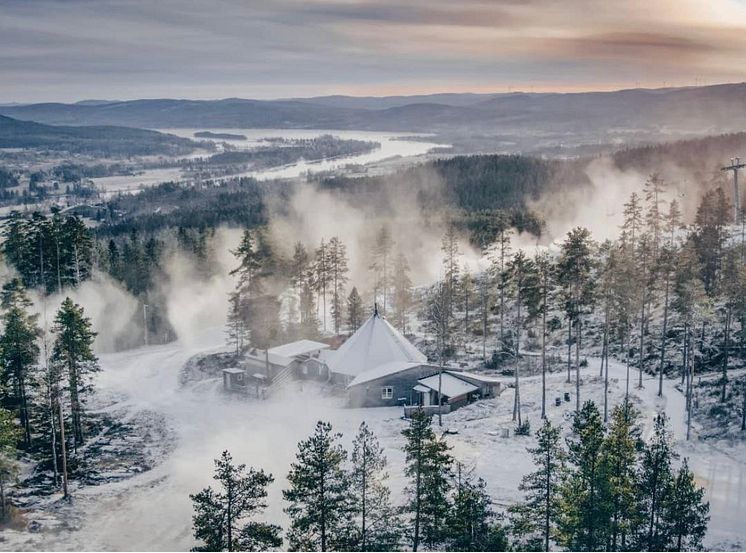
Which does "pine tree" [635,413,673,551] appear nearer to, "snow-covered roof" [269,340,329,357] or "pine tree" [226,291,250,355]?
"snow-covered roof" [269,340,329,357]

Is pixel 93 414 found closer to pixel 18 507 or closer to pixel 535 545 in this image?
pixel 18 507

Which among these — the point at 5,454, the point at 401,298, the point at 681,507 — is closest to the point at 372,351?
the point at 401,298

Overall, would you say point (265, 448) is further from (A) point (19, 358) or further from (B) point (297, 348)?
(B) point (297, 348)

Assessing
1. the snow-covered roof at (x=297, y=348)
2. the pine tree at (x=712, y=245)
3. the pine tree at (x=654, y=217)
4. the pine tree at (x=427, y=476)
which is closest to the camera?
the pine tree at (x=427, y=476)

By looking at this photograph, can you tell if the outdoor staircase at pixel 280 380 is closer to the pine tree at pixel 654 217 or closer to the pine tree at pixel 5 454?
the pine tree at pixel 5 454

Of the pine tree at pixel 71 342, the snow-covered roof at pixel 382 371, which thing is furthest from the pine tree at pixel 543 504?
the pine tree at pixel 71 342

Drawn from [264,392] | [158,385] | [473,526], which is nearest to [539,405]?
[264,392]
